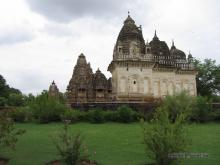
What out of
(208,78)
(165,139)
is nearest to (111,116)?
(165,139)

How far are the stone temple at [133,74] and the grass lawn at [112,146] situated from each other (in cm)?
1159

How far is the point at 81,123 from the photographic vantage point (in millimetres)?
30344

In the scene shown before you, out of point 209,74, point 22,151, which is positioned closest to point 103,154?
point 22,151

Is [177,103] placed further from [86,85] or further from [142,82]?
[86,85]

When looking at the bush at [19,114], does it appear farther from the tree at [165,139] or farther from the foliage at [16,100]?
the foliage at [16,100]

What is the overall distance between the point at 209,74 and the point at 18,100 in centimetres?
2985

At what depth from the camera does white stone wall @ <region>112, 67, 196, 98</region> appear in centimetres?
4022

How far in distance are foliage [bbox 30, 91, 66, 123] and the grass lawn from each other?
14.6 feet

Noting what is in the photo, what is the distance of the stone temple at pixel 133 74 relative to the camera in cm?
3828

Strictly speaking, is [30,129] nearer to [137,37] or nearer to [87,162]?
[87,162]

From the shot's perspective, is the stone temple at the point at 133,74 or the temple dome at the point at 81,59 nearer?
the stone temple at the point at 133,74

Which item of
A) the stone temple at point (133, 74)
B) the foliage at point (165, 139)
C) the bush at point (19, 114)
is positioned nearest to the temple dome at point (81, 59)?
the stone temple at point (133, 74)

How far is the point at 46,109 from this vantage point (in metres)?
31.4

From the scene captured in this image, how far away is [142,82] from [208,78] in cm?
1825
